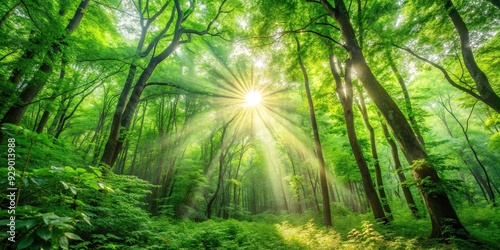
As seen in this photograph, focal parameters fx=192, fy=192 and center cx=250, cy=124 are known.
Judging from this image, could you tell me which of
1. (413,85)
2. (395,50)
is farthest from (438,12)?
(413,85)

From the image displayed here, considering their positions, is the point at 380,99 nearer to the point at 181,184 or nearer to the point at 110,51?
the point at 110,51

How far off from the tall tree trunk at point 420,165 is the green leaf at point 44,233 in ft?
16.6

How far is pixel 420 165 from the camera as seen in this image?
12.4 feet

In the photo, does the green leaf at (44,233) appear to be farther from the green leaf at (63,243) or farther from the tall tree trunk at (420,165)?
the tall tree trunk at (420,165)

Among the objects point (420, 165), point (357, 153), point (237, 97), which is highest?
point (237, 97)

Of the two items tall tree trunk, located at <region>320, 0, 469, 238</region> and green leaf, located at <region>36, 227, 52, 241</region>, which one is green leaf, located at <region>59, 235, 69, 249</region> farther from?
tall tree trunk, located at <region>320, 0, 469, 238</region>

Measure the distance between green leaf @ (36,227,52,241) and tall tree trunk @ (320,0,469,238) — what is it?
16.6 ft

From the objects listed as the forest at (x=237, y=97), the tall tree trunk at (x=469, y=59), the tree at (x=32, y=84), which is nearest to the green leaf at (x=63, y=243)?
the forest at (x=237, y=97)

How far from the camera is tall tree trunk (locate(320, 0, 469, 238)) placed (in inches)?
145

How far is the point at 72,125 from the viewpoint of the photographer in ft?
66.9

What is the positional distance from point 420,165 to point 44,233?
5.23m

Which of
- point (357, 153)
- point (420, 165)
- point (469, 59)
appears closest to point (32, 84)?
point (420, 165)

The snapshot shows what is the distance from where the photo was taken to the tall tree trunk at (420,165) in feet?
12.1

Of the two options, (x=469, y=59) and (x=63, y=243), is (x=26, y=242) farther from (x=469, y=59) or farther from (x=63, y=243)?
(x=469, y=59)
